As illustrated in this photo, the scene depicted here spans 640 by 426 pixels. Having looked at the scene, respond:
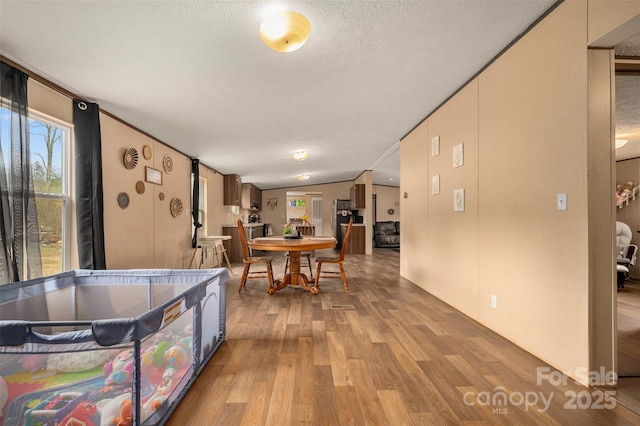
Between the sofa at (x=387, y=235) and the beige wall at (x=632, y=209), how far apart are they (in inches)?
207

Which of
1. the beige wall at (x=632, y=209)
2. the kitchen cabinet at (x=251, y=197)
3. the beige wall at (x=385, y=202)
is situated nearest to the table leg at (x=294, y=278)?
the kitchen cabinet at (x=251, y=197)

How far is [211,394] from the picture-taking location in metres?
1.49

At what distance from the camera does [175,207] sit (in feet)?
14.3

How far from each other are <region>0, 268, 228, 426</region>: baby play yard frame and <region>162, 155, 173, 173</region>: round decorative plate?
2.30 m

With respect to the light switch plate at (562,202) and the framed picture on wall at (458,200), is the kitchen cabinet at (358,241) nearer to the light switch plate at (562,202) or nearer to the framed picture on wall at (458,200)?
the framed picture on wall at (458,200)

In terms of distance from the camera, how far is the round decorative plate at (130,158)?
10.4 feet

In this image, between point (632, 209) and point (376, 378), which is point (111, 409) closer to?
point (376, 378)

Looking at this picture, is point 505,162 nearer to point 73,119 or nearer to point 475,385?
point 475,385

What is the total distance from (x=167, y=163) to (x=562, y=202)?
4.85m

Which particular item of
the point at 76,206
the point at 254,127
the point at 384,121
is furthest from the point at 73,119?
the point at 384,121

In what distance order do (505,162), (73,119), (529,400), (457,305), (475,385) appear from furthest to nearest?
(457,305), (73,119), (505,162), (475,385), (529,400)

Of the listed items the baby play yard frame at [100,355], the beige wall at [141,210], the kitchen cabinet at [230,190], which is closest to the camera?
the baby play yard frame at [100,355]

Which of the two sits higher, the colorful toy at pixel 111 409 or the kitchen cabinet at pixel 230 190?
the kitchen cabinet at pixel 230 190

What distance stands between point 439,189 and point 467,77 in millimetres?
1283
